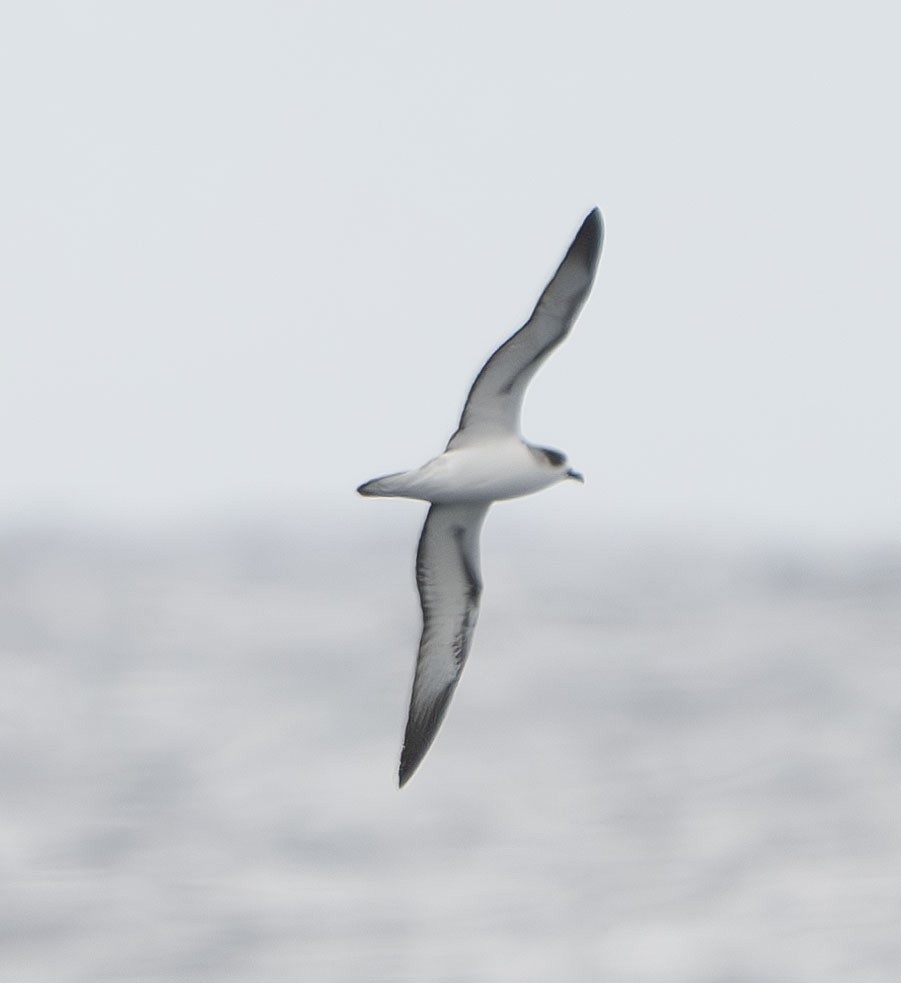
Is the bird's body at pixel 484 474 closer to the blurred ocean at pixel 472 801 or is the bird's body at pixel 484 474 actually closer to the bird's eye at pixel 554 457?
the bird's eye at pixel 554 457

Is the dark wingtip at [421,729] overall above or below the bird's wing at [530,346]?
below

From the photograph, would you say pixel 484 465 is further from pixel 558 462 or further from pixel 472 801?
pixel 472 801

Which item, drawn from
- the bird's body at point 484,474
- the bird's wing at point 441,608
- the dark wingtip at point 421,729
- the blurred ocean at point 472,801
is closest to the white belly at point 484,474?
the bird's body at point 484,474

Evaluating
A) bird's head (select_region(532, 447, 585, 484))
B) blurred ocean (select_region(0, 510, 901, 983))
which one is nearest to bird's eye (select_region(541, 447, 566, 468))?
bird's head (select_region(532, 447, 585, 484))

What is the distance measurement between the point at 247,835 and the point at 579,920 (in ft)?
31.6

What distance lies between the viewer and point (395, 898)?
136ft

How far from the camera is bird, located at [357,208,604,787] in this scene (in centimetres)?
1686

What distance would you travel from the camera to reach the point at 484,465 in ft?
56.4

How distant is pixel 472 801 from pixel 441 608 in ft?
99.2

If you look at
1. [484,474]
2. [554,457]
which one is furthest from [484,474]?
[554,457]

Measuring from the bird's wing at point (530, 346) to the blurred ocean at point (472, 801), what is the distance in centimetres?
2056

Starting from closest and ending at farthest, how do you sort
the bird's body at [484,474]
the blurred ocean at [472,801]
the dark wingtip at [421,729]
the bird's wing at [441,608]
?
the bird's body at [484,474] → the bird's wing at [441,608] → the dark wingtip at [421,729] → the blurred ocean at [472,801]

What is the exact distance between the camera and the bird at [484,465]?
16.9 m

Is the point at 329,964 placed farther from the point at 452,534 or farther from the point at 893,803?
the point at 452,534
